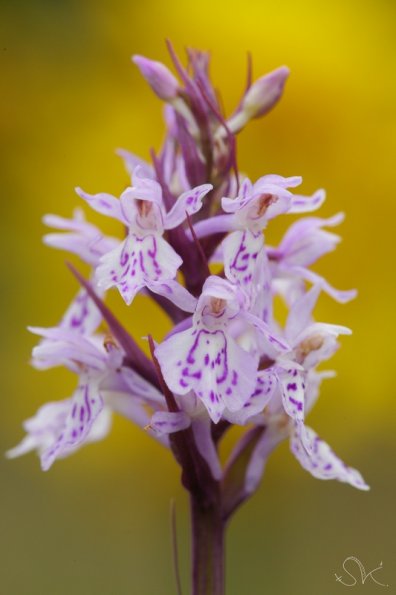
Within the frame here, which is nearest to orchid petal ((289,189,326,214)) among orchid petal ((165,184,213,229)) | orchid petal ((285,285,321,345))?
orchid petal ((285,285,321,345))

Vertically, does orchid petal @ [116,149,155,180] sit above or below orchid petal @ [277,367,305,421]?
above

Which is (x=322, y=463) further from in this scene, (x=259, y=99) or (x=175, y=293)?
(x=259, y=99)

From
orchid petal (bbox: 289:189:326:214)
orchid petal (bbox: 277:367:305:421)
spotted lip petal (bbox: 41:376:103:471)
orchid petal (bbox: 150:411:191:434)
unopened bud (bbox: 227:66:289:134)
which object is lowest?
orchid petal (bbox: 277:367:305:421)

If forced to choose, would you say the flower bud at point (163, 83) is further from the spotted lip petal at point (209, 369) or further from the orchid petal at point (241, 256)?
the spotted lip petal at point (209, 369)

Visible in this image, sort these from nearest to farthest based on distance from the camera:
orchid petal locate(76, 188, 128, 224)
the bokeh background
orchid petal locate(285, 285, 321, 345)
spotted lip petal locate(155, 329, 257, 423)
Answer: spotted lip petal locate(155, 329, 257, 423) → orchid petal locate(76, 188, 128, 224) → orchid petal locate(285, 285, 321, 345) → the bokeh background

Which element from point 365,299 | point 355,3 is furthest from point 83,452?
point 355,3

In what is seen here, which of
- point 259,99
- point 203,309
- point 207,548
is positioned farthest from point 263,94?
point 207,548

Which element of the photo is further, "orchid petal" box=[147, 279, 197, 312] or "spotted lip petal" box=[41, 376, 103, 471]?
"spotted lip petal" box=[41, 376, 103, 471]

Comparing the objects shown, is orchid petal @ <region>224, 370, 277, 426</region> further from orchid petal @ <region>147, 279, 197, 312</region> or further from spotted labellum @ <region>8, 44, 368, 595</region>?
orchid petal @ <region>147, 279, 197, 312</region>
